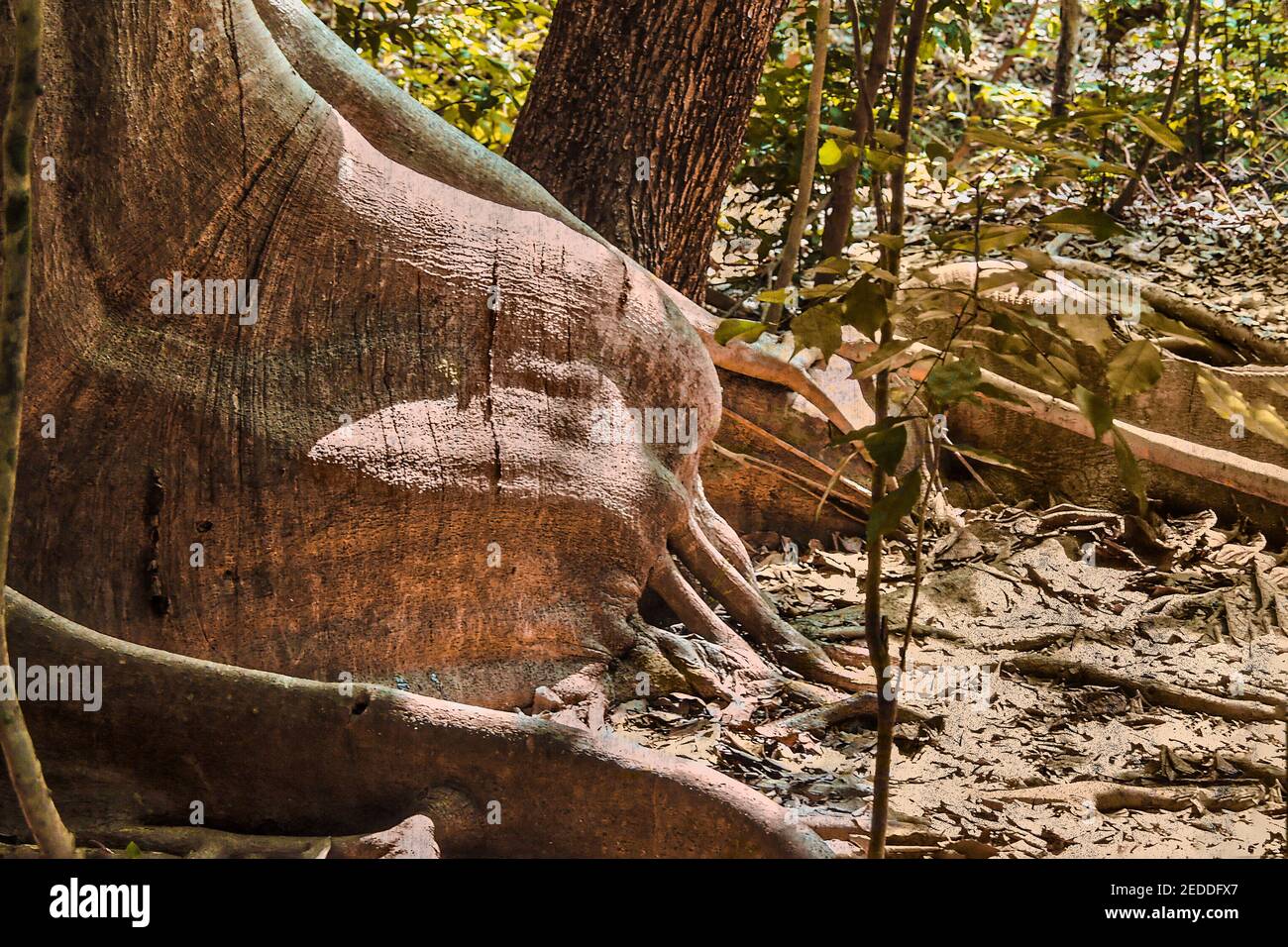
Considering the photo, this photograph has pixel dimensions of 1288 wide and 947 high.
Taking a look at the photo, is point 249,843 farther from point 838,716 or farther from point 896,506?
point 838,716

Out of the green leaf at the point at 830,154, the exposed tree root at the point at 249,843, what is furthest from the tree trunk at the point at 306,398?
the green leaf at the point at 830,154

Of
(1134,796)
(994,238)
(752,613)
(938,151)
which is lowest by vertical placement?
(1134,796)

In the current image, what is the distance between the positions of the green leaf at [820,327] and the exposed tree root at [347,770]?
105cm

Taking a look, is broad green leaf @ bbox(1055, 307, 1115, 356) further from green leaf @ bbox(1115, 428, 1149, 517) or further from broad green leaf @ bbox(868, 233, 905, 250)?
broad green leaf @ bbox(868, 233, 905, 250)

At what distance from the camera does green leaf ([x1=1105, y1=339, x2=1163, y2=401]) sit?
5.32 ft

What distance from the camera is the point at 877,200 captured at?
7.53ft

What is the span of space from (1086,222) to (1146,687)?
227 centimetres

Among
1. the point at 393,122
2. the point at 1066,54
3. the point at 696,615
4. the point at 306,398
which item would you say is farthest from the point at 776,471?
the point at 1066,54

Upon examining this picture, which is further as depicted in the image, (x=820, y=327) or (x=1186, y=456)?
(x=1186, y=456)

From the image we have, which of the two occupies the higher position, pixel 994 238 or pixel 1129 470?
pixel 994 238

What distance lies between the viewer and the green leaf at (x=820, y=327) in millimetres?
1745

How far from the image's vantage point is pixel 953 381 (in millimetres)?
Result: 1586

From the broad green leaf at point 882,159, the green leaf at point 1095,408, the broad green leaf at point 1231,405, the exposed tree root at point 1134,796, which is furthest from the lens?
the exposed tree root at point 1134,796

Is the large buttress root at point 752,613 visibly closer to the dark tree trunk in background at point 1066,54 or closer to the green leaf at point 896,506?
the green leaf at point 896,506
